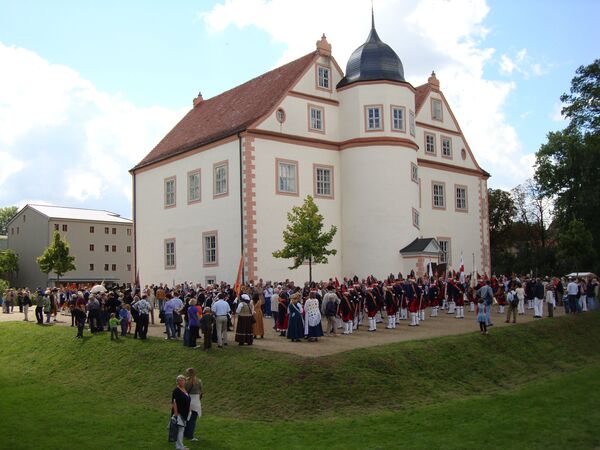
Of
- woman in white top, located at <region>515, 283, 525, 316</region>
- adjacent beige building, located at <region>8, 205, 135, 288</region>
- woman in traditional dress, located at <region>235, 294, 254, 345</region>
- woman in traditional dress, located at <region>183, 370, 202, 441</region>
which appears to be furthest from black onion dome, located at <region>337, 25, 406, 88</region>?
adjacent beige building, located at <region>8, 205, 135, 288</region>

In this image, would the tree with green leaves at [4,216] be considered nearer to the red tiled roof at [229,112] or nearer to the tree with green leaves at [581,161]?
the red tiled roof at [229,112]

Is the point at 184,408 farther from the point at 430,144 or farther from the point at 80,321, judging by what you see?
the point at 430,144

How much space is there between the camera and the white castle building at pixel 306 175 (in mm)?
38594

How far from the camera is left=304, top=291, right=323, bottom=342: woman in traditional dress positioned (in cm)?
2456

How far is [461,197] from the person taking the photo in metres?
50.0

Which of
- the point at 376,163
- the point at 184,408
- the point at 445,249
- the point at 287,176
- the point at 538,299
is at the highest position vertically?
the point at 376,163

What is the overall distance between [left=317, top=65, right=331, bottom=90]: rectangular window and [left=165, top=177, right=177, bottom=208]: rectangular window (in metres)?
11.6

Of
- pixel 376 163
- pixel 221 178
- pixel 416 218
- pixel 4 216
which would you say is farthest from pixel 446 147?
pixel 4 216

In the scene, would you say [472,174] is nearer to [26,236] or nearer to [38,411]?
[38,411]

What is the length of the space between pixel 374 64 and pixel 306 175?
7.87 metres

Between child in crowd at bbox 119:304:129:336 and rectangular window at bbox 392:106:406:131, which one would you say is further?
rectangular window at bbox 392:106:406:131

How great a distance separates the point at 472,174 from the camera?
51.2 m

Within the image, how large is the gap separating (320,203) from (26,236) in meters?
49.3

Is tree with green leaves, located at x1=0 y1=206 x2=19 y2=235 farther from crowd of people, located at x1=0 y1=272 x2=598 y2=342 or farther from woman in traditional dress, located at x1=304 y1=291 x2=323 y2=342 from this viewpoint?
woman in traditional dress, located at x1=304 y1=291 x2=323 y2=342
